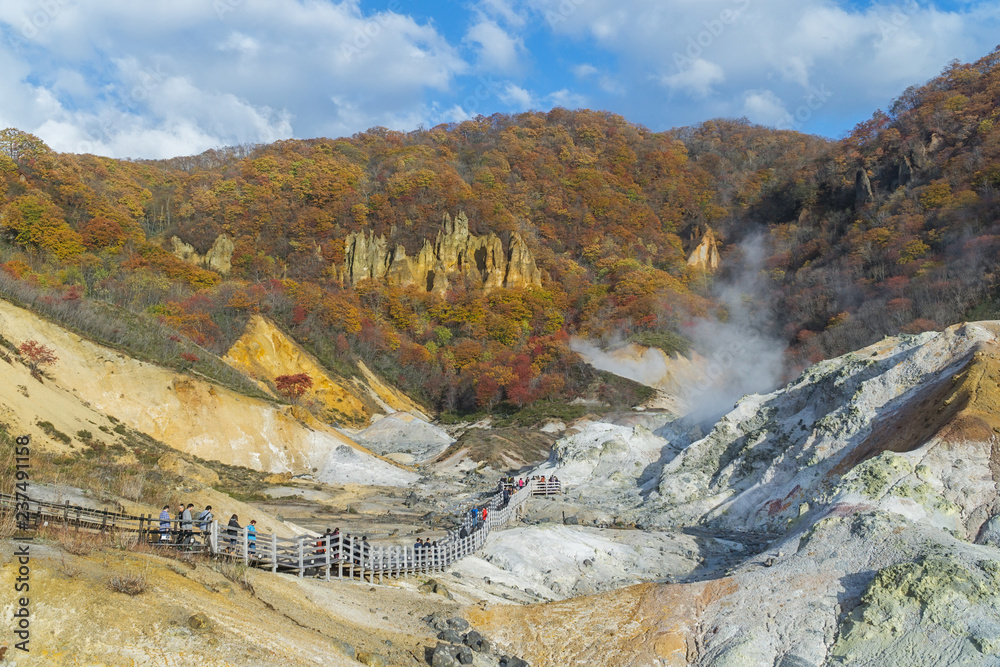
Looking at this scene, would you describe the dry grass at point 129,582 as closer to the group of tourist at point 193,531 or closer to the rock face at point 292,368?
the group of tourist at point 193,531

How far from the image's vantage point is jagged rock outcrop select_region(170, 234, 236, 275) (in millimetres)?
83062

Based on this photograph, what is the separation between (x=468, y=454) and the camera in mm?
46125

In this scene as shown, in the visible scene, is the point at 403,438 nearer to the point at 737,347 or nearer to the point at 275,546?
the point at 275,546

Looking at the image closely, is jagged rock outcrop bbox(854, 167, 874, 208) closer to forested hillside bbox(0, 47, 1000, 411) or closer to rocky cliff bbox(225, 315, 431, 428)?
forested hillside bbox(0, 47, 1000, 411)

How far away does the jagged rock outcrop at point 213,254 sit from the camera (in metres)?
83.1

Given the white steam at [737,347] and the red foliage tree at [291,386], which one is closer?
the red foliage tree at [291,386]

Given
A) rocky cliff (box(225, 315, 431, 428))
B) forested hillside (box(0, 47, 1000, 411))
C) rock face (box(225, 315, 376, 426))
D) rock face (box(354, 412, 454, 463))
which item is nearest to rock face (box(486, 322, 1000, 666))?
rock face (box(354, 412, 454, 463))

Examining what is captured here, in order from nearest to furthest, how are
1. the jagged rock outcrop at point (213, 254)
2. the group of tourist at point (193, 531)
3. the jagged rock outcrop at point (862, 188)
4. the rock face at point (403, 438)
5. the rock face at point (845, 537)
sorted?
the rock face at point (845, 537) → the group of tourist at point (193, 531) → the rock face at point (403, 438) → the jagged rock outcrop at point (213, 254) → the jagged rock outcrop at point (862, 188)

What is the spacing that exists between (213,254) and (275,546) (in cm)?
7666

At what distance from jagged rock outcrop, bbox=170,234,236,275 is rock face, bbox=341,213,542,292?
521 inches

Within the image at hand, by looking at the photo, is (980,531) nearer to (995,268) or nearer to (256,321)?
(995,268)

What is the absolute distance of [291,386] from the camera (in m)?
55.9

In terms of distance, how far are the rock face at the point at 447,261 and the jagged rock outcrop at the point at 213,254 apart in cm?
1323

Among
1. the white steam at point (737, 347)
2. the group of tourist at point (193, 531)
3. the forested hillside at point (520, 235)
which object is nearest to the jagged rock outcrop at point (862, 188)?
the forested hillside at point (520, 235)
